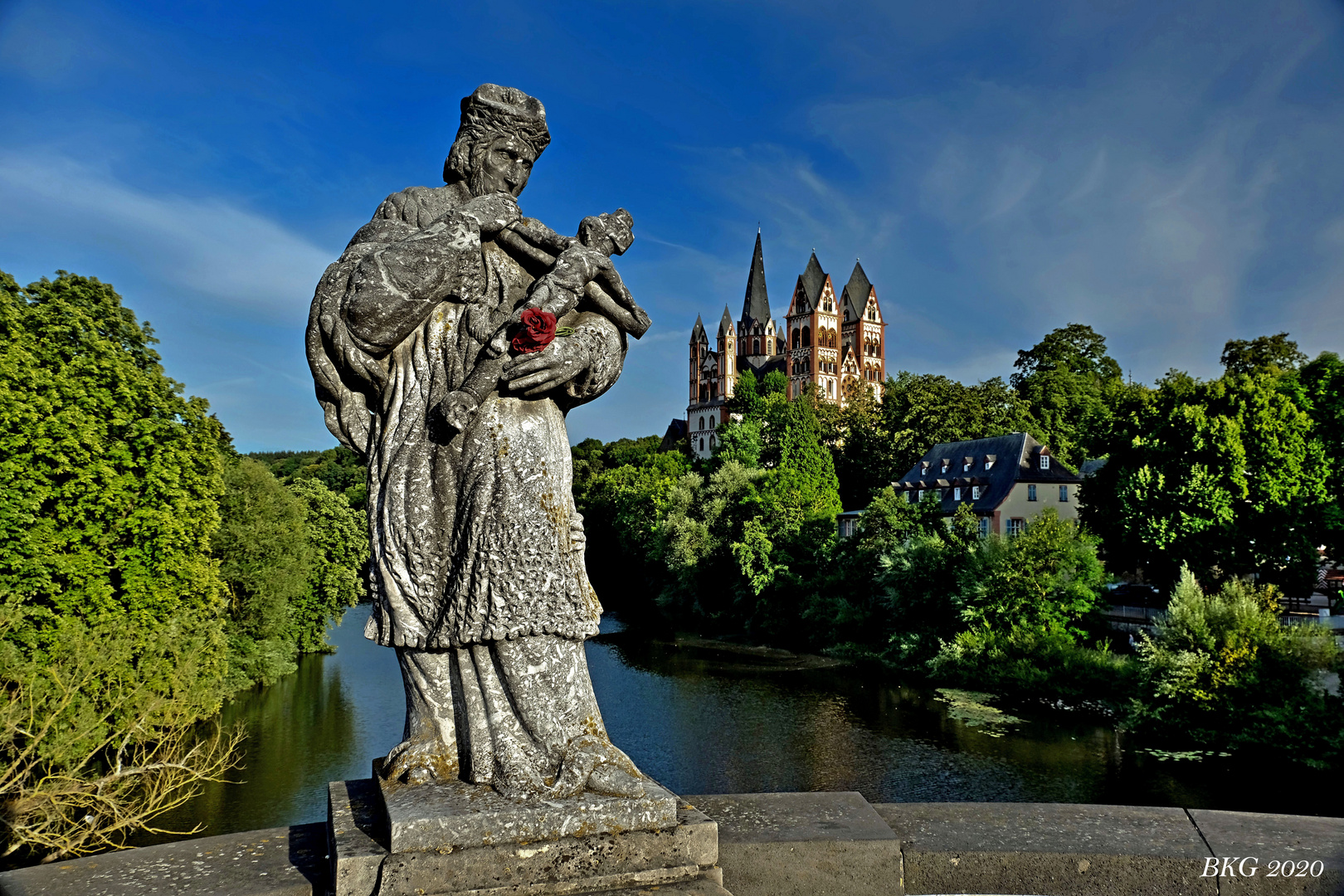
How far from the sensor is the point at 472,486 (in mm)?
4012

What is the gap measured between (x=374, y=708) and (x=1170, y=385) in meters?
29.3

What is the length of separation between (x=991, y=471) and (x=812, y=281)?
220ft

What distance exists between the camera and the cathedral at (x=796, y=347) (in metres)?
111

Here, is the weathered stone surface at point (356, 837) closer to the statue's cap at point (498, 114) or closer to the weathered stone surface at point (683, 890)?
the weathered stone surface at point (683, 890)

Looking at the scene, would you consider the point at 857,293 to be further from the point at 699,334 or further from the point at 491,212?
the point at 491,212

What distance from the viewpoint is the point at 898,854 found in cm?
393

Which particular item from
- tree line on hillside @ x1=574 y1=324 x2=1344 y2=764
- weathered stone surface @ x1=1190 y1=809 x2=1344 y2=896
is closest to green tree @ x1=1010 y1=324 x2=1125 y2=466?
tree line on hillside @ x1=574 y1=324 x2=1344 y2=764

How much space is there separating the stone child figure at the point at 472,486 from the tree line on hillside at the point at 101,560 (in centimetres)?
1066

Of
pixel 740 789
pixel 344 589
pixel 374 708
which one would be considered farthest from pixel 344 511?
pixel 740 789

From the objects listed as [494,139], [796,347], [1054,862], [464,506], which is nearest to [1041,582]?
[1054,862]

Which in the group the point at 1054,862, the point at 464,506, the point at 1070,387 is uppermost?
the point at 1070,387

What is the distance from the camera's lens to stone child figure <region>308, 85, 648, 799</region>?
13.0 ft

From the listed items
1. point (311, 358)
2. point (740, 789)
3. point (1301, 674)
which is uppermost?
point (311, 358)

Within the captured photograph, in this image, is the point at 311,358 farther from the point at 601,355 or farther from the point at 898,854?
the point at 898,854
